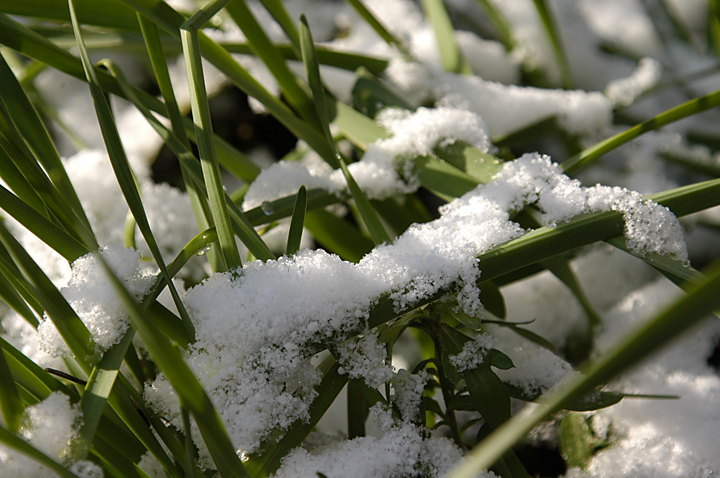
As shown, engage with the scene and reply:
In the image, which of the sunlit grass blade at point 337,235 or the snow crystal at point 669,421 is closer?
the snow crystal at point 669,421

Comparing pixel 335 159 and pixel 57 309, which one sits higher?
pixel 335 159

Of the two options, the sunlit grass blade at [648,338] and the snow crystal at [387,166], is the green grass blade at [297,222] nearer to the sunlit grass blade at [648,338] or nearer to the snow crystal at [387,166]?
the snow crystal at [387,166]

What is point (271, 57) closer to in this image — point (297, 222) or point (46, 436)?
point (297, 222)

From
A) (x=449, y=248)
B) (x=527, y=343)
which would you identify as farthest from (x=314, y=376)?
(x=527, y=343)

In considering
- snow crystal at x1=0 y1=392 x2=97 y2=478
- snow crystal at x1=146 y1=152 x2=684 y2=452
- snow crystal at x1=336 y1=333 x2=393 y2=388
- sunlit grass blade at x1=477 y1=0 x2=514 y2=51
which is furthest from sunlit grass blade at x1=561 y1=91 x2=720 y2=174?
snow crystal at x1=0 y1=392 x2=97 y2=478

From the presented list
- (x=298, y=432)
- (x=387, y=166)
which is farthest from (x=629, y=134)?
(x=298, y=432)

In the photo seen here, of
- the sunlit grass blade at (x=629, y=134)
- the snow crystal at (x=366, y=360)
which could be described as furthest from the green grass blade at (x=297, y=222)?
the sunlit grass blade at (x=629, y=134)

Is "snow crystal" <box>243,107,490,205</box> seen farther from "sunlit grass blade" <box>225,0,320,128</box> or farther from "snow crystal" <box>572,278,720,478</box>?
"snow crystal" <box>572,278,720,478</box>

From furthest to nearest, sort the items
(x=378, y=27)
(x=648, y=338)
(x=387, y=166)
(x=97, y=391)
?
(x=378, y=27) → (x=387, y=166) → (x=97, y=391) → (x=648, y=338)
